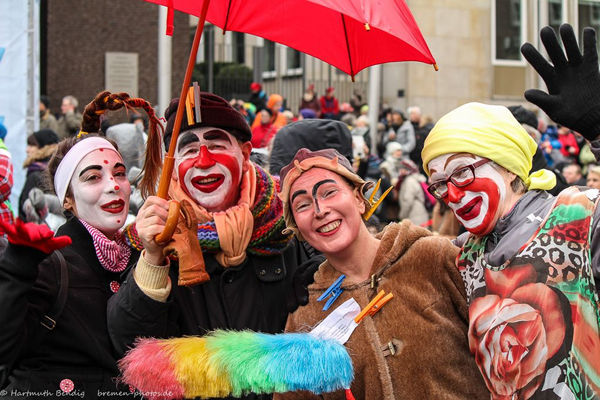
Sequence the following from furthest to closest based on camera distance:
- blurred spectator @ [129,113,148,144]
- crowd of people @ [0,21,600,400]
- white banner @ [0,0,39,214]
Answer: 1. blurred spectator @ [129,113,148,144]
2. white banner @ [0,0,39,214]
3. crowd of people @ [0,21,600,400]

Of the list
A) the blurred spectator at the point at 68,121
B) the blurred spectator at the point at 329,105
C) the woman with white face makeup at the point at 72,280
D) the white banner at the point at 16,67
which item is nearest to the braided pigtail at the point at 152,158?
the woman with white face makeup at the point at 72,280

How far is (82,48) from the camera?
1800 cm

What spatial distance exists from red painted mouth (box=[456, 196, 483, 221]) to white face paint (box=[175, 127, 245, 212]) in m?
1.07

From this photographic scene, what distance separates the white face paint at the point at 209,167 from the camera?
3650 mm

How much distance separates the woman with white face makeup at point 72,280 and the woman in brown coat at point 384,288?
2.45ft

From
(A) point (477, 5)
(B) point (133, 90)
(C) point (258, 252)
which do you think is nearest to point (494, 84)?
(A) point (477, 5)

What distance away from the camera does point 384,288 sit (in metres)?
3.35

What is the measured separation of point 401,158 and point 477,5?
9451 mm

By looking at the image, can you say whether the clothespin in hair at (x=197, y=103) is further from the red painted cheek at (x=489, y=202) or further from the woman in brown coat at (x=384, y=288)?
the red painted cheek at (x=489, y=202)

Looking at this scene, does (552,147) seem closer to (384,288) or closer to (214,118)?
(214,118)

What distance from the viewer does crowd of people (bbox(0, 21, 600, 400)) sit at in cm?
288

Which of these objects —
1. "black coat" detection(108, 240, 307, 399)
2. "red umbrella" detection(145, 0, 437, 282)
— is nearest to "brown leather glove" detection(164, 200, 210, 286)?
"black coat" detection(108, 240, 307, 399)

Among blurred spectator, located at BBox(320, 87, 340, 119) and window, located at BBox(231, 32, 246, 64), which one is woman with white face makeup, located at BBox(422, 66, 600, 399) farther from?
window, located at BBox(231, 32, 246, 64)

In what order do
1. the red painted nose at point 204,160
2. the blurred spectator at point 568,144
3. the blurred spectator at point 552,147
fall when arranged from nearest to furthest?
the red painted nose at point 204,160
the blurred spectator at point 552,147
the blurred spectator at point 568,144
